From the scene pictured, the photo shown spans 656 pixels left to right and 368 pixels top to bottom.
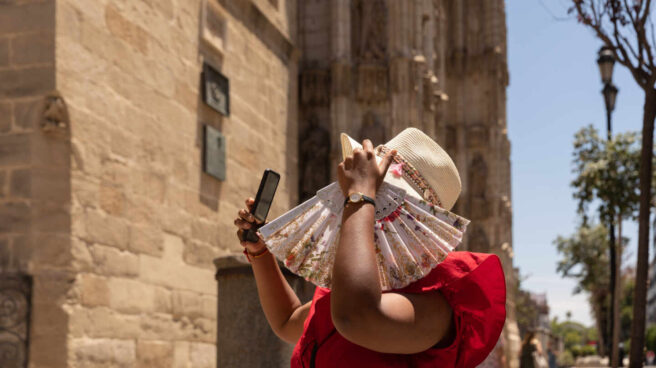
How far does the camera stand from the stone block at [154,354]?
23.5 ft

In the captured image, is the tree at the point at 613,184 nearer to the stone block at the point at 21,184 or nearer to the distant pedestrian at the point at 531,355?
the distant pedestrian at the point at 531,355

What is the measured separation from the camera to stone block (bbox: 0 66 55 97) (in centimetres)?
621

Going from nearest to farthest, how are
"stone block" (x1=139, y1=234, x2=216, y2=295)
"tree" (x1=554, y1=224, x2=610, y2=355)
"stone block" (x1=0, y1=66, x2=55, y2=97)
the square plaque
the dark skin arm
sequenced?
the dark skin arm → "stone block" (x1=0, y1=66, x2=55, y2=97) → "stone block" (x1=139, y1=234, x2=216, y2=295) → the square plaque → "tree" (x1=554, y1=224, x2=610, y2=355)

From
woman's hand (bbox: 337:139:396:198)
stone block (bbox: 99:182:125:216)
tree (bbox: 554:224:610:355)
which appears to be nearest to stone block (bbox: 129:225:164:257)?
stone block (bbox: 99:182:125:216)

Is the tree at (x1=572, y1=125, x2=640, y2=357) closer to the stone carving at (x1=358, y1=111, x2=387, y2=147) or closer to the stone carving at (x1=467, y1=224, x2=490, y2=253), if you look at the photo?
the stone carving at (x1=358, y1=111, x2=387, y2=147)

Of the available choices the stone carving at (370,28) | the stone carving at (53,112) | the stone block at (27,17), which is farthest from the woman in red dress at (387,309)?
the stone carving at (370,28)

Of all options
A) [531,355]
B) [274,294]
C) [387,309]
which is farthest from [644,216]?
[387,309]

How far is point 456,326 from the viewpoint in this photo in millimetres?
1883

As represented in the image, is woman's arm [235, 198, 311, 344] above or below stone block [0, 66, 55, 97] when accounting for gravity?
below

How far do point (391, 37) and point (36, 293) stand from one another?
31.8ft

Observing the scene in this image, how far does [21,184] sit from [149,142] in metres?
1.82

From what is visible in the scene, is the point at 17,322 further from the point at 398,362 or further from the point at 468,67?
the point at 468,67

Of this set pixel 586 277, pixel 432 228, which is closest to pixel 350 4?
pixel 432 228

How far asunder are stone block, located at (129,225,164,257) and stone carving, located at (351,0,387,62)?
7574mm
